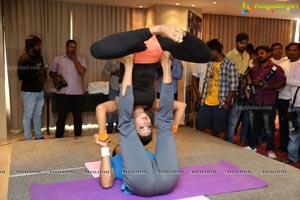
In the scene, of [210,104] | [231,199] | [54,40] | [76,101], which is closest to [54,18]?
[54,40]

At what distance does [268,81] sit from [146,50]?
6.74 feet

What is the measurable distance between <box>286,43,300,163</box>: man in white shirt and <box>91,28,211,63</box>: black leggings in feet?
6.25

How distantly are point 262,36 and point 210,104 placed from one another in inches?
161

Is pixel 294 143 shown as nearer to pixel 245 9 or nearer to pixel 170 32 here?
pixel 170 32

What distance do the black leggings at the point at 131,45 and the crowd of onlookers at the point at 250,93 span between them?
4.96 feet

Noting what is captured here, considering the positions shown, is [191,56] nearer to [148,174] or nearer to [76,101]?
[148,174]

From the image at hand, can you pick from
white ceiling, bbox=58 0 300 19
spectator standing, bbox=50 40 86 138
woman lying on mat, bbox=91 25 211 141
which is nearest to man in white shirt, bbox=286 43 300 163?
white ceiling, bbox=58 0 300 19

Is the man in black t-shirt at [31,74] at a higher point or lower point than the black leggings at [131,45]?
lower

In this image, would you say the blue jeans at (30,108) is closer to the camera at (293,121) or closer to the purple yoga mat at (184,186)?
the purple yoga mat at (184,186)

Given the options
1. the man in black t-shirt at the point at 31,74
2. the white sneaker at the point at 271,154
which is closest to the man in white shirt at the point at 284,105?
the white sneaker at the point at 271,154

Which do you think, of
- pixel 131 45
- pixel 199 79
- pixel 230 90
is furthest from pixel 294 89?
pixel 131 45

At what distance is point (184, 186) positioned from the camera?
1964 millimetres

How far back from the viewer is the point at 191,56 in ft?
6.40

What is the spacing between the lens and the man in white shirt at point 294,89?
335 cm
